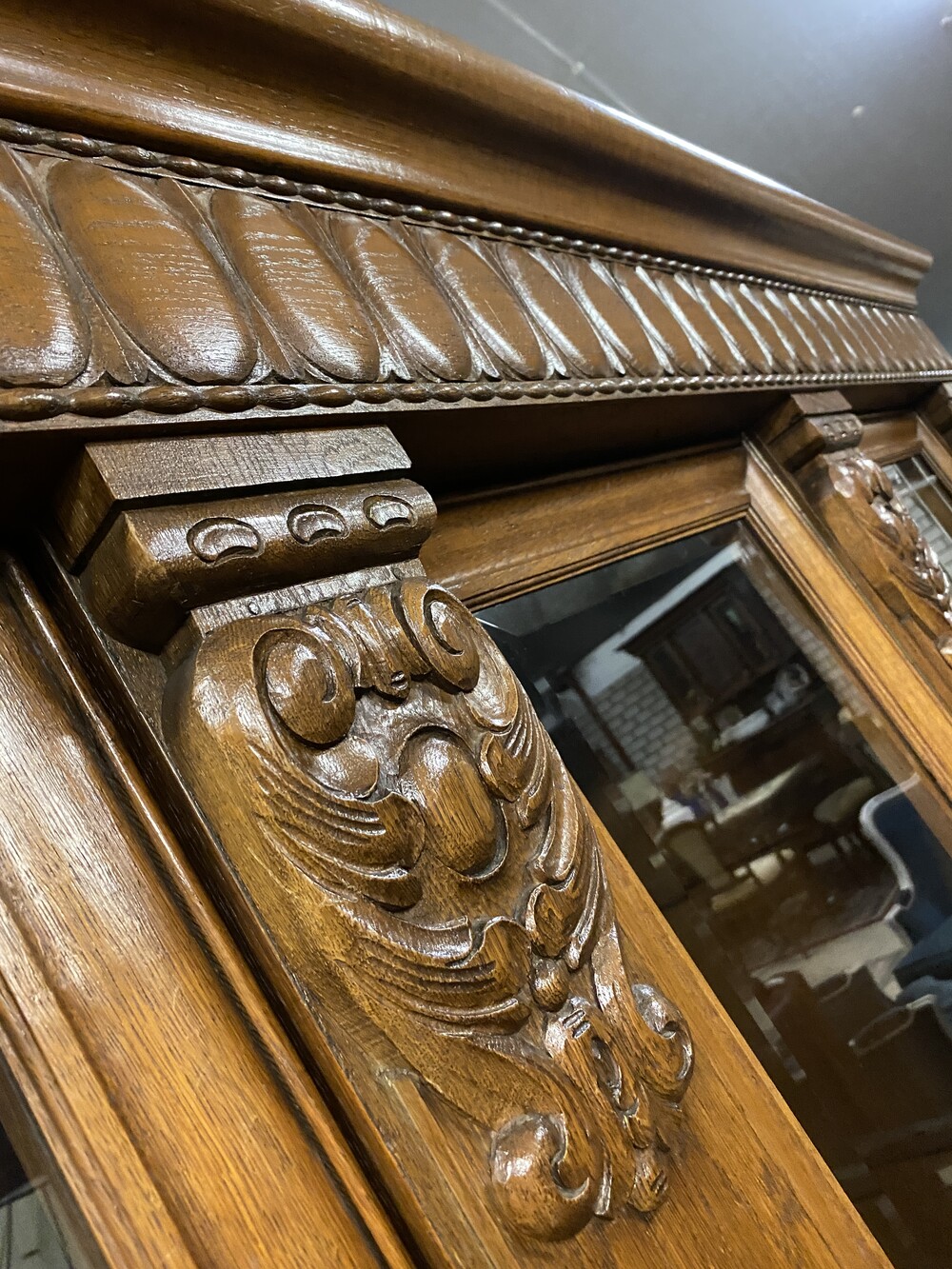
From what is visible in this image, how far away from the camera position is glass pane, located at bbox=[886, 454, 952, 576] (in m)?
1.10

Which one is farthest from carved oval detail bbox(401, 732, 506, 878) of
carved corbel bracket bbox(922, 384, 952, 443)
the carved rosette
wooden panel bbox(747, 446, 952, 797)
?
carved corbel bracket bbox(922, 384, 952, 443)

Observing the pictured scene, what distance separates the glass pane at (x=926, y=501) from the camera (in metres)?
1.10

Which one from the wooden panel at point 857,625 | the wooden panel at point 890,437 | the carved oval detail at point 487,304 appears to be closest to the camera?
the carved oval detail at point 487,304

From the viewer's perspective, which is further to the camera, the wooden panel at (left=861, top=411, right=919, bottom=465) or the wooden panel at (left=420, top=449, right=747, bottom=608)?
the wooden panel at (left=861, top=411, right=919, bottom=465)

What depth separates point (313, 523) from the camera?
0.35 metres

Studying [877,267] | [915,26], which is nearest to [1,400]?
[877,267]

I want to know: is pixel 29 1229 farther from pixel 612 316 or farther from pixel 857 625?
pixel 857 625

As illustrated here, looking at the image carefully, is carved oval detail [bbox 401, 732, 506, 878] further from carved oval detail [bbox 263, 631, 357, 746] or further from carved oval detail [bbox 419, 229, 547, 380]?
carved oval detail [bbox 419, 229, 547, 380]

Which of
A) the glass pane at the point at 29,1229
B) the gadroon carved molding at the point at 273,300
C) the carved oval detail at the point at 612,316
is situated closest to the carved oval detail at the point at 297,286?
the gadroon carved molding at the point at 273,300

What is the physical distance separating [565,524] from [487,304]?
171 millimetres

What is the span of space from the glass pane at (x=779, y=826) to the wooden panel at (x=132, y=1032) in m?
0.27

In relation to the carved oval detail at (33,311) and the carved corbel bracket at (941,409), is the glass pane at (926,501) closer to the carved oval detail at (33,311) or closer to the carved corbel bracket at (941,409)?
the carved corbel bracket at (941,409)

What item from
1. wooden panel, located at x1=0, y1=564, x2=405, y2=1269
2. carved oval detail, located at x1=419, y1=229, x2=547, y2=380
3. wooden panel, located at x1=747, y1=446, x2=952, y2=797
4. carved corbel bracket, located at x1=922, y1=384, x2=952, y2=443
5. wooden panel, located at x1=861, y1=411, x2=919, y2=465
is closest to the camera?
wooden panel, located at x1=0, y1=564, x2=405, y2=1269

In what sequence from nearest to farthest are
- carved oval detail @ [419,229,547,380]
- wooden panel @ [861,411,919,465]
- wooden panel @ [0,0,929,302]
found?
1. wooden panel @ [0,0,929,302]
2. carved oval detail @ [419,229,547,380]
3. wooden panel @ [861,411,919,465]
